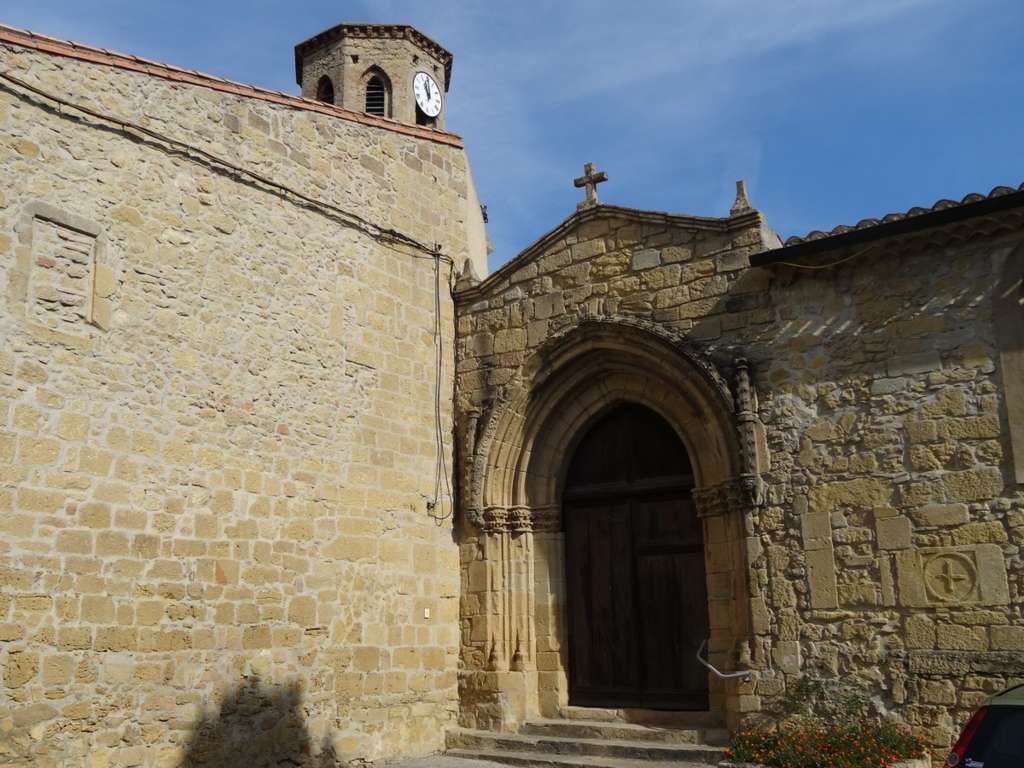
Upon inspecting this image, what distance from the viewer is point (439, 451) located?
383 inches

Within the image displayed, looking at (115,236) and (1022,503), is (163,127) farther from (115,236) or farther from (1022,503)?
(1022,503)

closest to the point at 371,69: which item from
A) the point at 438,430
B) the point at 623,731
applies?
the point at 438,430

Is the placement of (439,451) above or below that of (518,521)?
above

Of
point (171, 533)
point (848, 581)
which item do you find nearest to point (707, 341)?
point (848, 581)

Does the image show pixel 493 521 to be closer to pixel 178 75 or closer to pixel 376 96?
pixel 178 75

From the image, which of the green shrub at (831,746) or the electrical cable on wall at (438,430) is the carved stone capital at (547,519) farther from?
the green shrub at (831,746)

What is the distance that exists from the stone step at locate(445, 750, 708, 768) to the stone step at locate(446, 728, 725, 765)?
0.04 meters

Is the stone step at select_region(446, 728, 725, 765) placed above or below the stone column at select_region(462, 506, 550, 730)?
below

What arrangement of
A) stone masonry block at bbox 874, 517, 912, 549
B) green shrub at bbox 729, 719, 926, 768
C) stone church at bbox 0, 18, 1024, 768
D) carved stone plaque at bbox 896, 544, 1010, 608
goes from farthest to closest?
stone masonry block at bbox 874, 517, 912, 549
carved stone plaque at bbox 896, 544, 1010, 608
stone church at bbox 0, 18, 1024, 768
green shrub at bbox 729, 719, 926, 768

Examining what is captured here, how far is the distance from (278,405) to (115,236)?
5.94 feet

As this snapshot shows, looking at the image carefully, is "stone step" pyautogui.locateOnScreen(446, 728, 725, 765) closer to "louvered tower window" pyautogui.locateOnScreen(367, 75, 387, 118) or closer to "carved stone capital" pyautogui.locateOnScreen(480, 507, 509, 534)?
"carved stone capital" pyautogui.locateOnScreen(480, 507, 509, 534)

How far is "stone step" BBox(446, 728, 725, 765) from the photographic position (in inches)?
308

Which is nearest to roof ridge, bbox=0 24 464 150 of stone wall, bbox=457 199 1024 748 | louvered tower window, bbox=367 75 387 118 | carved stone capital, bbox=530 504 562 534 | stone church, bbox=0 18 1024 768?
stone church, bbox=0 18 1024 768

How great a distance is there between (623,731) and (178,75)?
20.8ft
